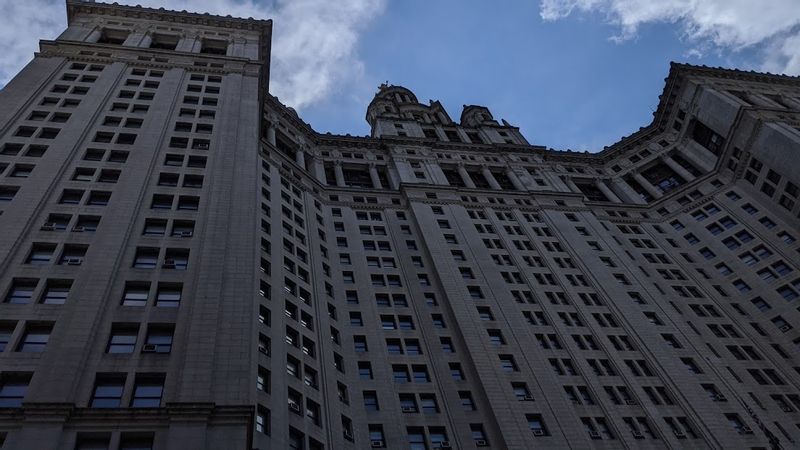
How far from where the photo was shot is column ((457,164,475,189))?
80900 mm

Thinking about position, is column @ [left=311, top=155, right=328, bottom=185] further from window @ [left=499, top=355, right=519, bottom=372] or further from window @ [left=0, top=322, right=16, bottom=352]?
window @ [left=0, top=322, right=16, bottom=352]

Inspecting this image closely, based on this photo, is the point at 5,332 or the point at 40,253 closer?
the point at 5,332

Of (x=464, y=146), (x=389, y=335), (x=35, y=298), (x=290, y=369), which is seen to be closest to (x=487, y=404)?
(x=389, y=335)

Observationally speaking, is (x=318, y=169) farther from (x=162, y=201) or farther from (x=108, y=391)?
(x=108, y=391)

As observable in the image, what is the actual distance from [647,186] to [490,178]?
2431 centimetres

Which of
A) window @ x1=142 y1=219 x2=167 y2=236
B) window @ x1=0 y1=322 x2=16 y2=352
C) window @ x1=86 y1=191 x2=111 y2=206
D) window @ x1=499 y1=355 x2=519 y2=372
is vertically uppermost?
window @ x1=86 y1=191 x2=111 y2=206

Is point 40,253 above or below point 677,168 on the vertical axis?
Answer: below

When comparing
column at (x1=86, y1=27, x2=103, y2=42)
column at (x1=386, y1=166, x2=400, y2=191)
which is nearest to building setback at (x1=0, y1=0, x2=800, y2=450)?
column at (x1=86, y1=27, x2=103, y2=42)

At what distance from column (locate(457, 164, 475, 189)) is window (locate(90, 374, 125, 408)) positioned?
56971mm

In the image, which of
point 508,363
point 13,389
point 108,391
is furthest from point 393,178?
point 13,389

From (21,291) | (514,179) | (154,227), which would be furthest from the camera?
(514,179)

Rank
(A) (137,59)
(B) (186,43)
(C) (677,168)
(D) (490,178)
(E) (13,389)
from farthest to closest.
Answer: (C) (677,168) → (D) (490,178) → (B) (186,43) → (A) (137,59) → (E) (13,389)

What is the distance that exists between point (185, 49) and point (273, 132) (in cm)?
1441

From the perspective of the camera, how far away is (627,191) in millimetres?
89562
